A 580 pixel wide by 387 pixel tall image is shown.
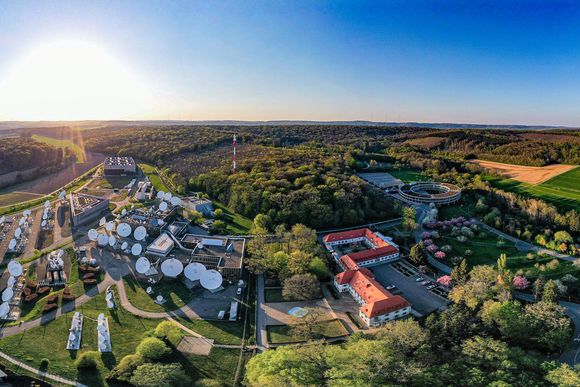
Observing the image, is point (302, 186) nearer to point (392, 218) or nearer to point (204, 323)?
point (392, 218)

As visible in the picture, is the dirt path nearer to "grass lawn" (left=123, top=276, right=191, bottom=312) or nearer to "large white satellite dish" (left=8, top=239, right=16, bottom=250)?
"grass lawn" (left=123, top=276, right=191, bottom=312)

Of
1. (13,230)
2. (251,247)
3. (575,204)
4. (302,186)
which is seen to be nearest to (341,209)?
(302,186)

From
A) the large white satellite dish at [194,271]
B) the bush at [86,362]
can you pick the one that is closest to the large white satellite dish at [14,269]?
the bush at [86,362]

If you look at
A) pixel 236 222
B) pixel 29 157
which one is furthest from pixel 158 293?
pixel 29 157

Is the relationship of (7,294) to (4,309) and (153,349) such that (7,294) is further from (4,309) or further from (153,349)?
(153,349)

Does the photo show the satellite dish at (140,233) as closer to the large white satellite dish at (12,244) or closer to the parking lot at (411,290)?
the large white satellite dish at (12,244)

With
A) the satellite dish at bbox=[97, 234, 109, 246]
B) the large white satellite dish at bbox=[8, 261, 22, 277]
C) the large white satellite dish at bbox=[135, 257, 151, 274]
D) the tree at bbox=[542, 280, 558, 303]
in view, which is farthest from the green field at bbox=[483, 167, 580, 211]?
the large white satellite dish at bbox=[8, 261, 22, 277]
